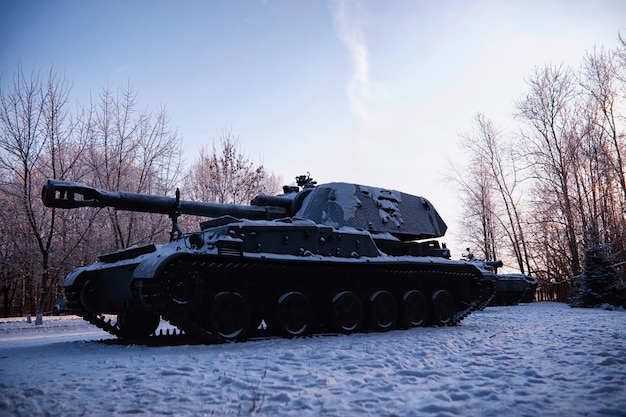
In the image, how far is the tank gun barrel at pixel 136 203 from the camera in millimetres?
8102

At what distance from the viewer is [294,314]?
8.75 metres

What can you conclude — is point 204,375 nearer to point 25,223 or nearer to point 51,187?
point 51,187

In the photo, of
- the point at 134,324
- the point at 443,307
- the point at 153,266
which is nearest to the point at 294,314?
the point at 153,266

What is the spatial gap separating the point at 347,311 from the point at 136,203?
191 inches

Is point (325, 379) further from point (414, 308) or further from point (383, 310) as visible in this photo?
point (414, 308)

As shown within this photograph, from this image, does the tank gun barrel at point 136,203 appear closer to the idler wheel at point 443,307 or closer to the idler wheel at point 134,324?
the idler wheel at point 134,324

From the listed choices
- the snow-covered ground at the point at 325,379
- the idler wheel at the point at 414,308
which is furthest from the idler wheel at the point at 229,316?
the idler wheel at the point at 414,308

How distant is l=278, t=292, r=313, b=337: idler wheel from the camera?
858cm

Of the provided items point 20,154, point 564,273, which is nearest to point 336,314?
point 20,154

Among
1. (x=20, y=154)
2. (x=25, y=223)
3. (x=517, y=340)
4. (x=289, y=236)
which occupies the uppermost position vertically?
(x=20, y=154)

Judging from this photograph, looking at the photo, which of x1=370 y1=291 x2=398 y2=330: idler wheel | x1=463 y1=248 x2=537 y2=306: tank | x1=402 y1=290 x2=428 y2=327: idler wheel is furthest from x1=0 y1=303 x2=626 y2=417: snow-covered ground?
x1=463 y1=248 x2=537 y2=306: tank

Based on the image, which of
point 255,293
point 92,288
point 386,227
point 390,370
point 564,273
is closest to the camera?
point 390,370

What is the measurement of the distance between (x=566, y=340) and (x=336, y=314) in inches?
162

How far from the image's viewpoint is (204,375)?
194 inches
